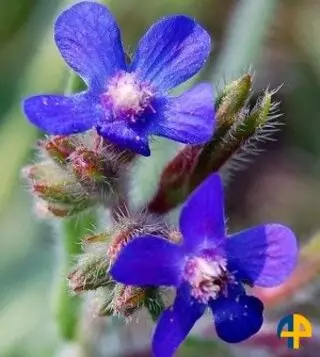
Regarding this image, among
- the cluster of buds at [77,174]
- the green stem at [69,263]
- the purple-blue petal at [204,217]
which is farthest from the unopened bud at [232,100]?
the green stem at [69,263]

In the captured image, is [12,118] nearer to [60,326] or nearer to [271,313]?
[60,326]

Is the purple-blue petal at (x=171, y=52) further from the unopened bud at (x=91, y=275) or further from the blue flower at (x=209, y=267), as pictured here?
the unopened bud at (x=91, y=275)

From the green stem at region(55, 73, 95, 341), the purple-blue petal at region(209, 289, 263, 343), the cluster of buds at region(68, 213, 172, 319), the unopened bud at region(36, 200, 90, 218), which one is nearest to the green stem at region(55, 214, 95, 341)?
the green stem at region(55, 73, 95, 341)

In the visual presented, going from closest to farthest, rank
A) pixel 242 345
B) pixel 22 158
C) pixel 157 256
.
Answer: pixel 157 256 < pixel 242 345 < pixel 22 158

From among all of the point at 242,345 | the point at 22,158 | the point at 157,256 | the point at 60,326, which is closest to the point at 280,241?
the point at 157,256

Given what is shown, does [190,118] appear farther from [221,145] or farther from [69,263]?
[69,263]
